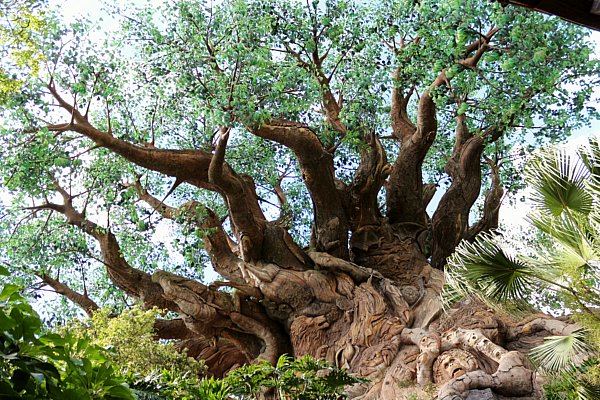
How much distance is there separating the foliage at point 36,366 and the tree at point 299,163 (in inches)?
258

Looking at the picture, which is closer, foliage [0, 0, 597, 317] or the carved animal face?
the carved animal face

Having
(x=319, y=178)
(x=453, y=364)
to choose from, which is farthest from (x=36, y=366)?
(x=319, y=178)

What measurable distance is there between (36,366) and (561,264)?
505 cm

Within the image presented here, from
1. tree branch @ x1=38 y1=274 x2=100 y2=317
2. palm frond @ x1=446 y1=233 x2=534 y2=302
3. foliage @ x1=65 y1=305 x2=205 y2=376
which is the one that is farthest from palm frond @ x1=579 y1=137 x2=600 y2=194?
tree branch @ x1=38 y1=274 x2=100 y2=317

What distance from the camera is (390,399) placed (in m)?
8.45

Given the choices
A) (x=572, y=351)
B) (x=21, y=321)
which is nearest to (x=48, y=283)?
(x=572, y=351)

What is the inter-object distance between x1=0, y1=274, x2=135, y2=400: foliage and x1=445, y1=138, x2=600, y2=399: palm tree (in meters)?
4.63

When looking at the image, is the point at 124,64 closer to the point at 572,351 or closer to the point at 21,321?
the point at 572,351

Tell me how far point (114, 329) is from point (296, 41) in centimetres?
549

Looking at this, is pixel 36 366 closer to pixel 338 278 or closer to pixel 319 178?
pixel 338 278

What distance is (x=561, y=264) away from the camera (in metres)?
5.69

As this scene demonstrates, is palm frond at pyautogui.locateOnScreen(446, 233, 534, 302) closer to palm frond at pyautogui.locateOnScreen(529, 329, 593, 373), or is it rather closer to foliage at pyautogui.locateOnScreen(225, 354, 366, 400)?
palm frond at pyautogui.locateOnScreen(529, 329, 593, 373)

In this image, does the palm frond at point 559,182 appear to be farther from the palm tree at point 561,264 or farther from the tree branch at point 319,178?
the tree branch at point 319,178

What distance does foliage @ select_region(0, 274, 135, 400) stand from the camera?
1.53 m
